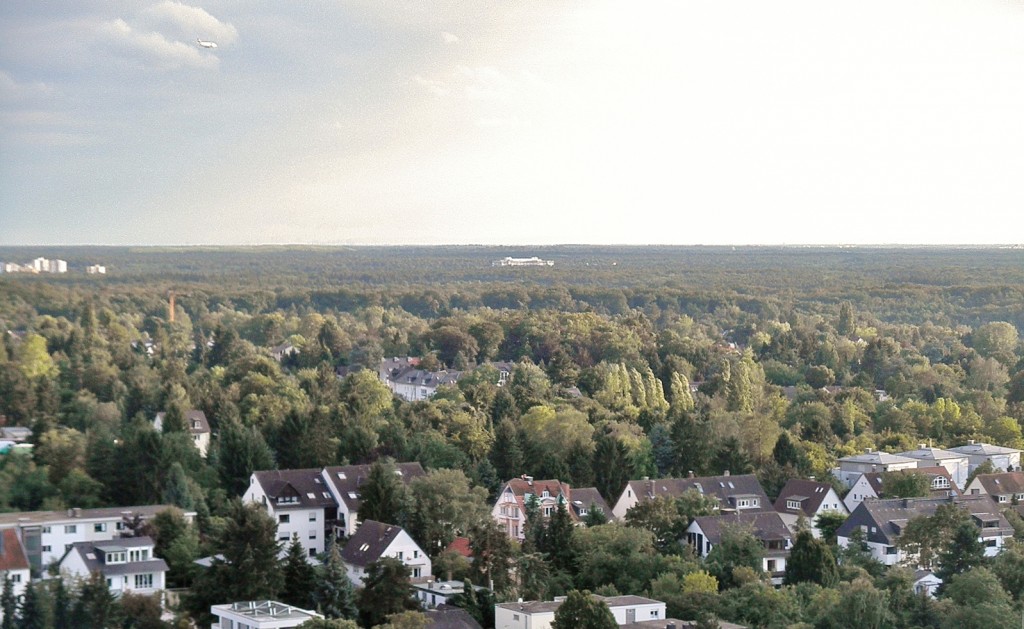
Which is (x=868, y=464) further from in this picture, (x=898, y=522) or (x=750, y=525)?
(x=750, y=525)

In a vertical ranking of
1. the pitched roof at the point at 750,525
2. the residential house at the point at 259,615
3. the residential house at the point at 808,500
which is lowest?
the residential house at the point at 808,500

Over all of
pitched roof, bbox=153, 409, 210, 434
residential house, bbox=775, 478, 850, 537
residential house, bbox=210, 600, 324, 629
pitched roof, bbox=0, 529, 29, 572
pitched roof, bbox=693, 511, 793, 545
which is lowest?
residential house, bbox=775, 478, 850, 537

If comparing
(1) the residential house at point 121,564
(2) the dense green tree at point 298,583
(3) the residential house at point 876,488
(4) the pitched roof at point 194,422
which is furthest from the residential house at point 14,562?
(3) the residential house at point 876,488

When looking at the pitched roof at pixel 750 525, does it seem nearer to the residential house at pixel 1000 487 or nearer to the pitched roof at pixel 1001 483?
the residential house at pixel 1000 487

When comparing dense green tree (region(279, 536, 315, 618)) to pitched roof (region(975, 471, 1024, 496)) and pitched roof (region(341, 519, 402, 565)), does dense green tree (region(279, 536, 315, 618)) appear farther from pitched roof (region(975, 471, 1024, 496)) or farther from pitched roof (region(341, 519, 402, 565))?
pitched roof (region(975, 471, 1024, 496))

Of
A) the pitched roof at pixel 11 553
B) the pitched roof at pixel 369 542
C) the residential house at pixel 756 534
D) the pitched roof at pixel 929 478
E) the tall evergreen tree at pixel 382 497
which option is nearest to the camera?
the pitched roof at pixel 11 553

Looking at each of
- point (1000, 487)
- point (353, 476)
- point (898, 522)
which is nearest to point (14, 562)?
point (353, 476)

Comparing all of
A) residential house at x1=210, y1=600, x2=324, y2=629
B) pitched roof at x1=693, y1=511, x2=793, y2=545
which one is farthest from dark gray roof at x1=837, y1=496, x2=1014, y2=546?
residential house at x1=210, y1=600, x2=324, y2=629
